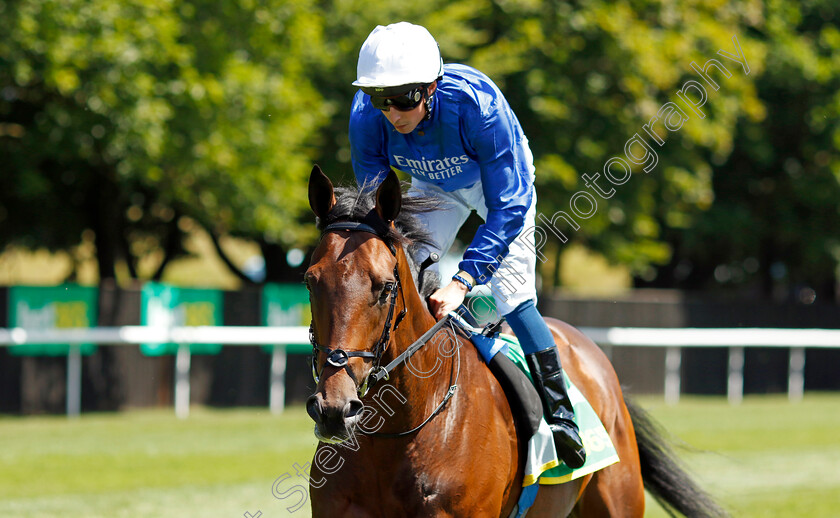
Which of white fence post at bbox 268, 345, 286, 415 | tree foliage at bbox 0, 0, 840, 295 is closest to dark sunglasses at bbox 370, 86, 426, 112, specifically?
tree foliage at bbox 0, 0, 840, 295

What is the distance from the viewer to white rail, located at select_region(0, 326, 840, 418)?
11961mm

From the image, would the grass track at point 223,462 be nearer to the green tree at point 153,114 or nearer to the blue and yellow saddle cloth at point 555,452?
the blue and yellow saddle cloth at point 555,452

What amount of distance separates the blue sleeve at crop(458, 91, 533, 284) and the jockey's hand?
0.11 meters

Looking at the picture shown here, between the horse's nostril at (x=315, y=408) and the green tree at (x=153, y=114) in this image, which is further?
the green tree at (x=153, y=114)

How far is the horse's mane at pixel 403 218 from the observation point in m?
Answer: 3.06

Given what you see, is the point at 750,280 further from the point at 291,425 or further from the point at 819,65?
the point at 291,425

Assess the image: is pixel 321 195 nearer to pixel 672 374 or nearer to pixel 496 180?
pixel 496 180

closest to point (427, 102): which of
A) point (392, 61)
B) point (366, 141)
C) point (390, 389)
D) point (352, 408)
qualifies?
point (392, 61)

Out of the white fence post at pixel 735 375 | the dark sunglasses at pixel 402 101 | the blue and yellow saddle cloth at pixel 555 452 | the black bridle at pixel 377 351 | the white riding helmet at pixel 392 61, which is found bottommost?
the white fence post at pixel 735 375

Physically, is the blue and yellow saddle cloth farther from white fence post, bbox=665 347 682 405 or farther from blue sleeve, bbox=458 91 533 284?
white fence post, bbox=665 347 682 405

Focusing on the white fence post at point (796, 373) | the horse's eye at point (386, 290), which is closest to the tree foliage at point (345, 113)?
the white fence post at point (796, 373)

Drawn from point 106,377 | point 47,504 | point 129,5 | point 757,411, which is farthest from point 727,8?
point 47,504

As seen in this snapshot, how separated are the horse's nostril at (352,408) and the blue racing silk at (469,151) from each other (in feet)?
2.67

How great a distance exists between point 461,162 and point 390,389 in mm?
988
